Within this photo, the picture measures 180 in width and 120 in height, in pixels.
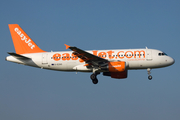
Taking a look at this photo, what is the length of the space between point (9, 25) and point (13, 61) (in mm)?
7705

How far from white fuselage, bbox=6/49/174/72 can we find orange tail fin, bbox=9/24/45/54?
1.94 metres

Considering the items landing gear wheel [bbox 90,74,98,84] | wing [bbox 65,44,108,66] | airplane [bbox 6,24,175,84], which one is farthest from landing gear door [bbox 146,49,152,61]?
landing gear wheel [bbox 90,74,98,84]

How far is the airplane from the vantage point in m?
43.4

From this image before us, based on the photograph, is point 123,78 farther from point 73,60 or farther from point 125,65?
point 73,60

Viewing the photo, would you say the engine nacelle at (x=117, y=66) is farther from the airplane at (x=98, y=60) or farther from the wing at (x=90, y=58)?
the wing at (x=90, y=58)

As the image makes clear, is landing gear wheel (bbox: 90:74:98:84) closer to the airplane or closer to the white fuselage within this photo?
the airplane

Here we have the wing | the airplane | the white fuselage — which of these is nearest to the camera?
the wing

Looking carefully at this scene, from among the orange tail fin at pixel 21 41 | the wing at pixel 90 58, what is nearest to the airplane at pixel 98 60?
the wing at pixel 90 58

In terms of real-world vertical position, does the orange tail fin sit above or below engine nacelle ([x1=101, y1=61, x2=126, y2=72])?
above

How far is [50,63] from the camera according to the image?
4656 cm

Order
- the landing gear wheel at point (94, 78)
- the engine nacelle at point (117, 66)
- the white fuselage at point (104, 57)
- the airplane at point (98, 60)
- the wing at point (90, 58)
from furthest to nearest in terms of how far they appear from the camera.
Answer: the landing gear wheel at point (94, 78)
the white fuselage at point (104, 57)
the airplane at point (98, 60)
the engine nacelle at point (117, 66)
the wing at point (90, 58)

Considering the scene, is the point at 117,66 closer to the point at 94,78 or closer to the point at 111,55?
the point at 111,55

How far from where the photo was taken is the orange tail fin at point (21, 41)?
49.3 meters

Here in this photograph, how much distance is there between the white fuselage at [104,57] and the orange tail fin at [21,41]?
1942mm
